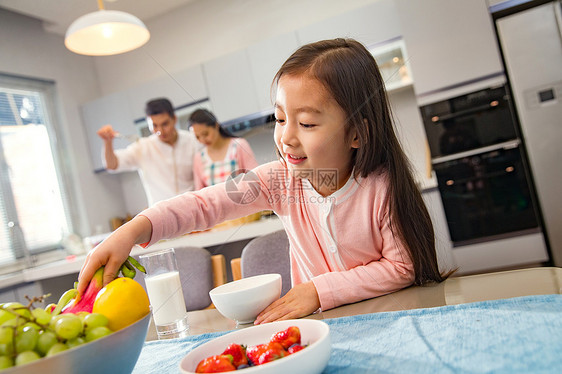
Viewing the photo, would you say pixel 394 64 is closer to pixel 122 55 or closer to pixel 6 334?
pixel 122 55

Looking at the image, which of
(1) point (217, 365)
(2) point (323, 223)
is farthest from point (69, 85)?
(1) point (217, 365)

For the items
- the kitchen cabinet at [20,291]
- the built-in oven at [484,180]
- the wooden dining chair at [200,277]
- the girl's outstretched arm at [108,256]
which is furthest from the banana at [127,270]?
the kitchen cabinet at [20,291]

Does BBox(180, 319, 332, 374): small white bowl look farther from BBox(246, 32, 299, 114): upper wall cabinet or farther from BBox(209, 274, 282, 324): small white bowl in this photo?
BBox(246, 32, 299, 114): upper wall cabinet

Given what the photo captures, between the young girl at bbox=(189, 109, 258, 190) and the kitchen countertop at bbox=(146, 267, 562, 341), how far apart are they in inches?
59.7

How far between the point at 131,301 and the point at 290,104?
441mm

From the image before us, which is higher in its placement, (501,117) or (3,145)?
(3,145)

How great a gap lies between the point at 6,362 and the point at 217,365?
186 millimetres

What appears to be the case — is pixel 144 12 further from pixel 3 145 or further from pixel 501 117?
pixel 501 117

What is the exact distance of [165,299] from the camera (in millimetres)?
785

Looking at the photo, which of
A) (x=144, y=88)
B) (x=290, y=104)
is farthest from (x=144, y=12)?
(x=290, y=104)

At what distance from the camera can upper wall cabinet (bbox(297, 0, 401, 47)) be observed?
8.94 feet

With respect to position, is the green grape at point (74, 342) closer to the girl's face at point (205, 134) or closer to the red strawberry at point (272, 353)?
the red strawberry at point (272, 353)

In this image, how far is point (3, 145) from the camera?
10.0ft

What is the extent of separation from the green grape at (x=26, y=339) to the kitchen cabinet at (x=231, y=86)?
2.76 meters
